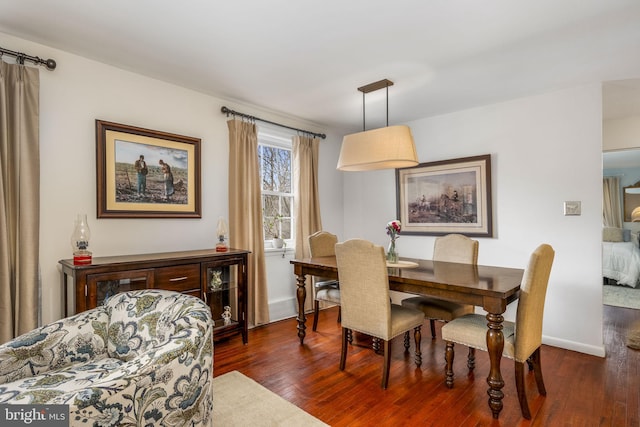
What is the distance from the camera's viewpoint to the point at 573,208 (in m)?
3.21

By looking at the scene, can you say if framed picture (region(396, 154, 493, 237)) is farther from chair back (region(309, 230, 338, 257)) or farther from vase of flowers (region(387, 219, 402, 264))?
vase of flowers (region(387, 219, 402, 264))

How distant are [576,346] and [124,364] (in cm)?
374

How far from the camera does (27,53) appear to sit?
241cm

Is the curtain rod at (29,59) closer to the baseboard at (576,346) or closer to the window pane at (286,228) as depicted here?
the window pane at (286,228)


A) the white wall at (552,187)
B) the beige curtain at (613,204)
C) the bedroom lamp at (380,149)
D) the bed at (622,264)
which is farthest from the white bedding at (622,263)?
the bedroom lamp at (380,149)

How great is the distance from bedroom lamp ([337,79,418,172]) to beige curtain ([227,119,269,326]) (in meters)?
1.14

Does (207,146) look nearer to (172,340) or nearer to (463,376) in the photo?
(172,340)

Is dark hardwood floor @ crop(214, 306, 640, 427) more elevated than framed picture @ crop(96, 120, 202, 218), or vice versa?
framed picture @ crop(96, 120, 202, 218)

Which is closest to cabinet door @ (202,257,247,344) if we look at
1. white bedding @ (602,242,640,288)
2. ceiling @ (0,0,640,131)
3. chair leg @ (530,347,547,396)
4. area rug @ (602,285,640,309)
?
ceiling @ (0,0,640,131)

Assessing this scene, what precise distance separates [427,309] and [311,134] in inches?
104

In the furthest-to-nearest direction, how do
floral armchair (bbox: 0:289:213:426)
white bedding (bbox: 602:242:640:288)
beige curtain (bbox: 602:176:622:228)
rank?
beige curtain (bbox: 602:176:622:228) → white bedding (bbox: 602:242:640:288) → floral armchair (bbox: 0:289:213:426)

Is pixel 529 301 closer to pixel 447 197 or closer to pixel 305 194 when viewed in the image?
pixel 447 197

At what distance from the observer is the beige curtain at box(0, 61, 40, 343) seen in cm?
221

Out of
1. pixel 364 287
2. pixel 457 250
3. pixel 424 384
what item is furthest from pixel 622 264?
pixel 364 287
